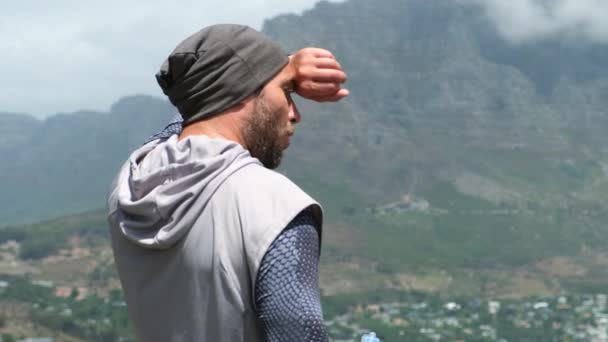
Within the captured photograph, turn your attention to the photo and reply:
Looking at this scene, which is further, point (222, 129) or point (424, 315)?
point (424, 315)

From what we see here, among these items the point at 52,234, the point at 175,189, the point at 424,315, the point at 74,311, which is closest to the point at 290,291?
the point at 175,189

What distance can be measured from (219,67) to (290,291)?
62cm

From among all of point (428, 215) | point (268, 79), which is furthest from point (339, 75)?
point (428, 215)

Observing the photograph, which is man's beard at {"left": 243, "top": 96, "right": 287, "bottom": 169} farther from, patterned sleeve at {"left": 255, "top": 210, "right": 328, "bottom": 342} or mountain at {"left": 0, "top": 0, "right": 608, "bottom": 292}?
mountain at {"left": 0, "top": 0, "right": 608, "bottom": 292}

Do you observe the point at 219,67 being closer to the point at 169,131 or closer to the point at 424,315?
the point at 169,131

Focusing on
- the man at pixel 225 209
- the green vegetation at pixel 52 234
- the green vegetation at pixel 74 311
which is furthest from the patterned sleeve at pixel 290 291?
the green vegetation at pixel 52 234

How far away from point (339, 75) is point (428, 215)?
160130 mm

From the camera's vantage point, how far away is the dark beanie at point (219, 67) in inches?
99.3

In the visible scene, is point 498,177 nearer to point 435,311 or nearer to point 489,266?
point 489,266

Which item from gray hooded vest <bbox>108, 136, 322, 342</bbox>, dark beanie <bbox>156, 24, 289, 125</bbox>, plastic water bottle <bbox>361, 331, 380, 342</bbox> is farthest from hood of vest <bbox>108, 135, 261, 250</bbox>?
plastic water bottle <bbox>361, 331, 380, 342</bbox>

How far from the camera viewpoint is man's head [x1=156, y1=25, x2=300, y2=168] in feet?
8.27

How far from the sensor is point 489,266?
468 ft

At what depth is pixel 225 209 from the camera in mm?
2336

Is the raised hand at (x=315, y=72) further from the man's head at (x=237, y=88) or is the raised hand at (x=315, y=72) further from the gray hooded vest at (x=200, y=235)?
the gray hooded vest at (x=200, y=235)
